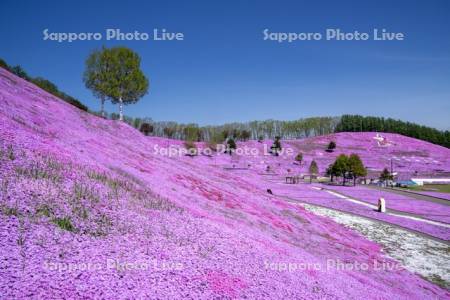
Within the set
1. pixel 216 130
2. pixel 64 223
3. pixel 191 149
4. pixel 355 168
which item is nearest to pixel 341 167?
pixel 355 168

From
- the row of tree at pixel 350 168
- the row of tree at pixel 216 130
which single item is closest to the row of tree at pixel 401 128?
the row of tree at pixel 216 130

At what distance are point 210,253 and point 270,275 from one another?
170cm

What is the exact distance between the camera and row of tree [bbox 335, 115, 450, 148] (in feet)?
586

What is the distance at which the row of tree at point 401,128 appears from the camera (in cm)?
17850

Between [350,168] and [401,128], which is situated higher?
[401,128]

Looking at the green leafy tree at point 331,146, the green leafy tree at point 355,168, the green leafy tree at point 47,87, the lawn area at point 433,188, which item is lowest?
the lawn area at point 433,188

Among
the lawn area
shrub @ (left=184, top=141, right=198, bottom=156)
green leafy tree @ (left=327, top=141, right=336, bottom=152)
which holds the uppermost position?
green leafy tree @ (left=327, top=141, right=336, bottom=152)

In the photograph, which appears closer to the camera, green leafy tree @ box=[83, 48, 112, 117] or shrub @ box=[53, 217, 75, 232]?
shrub @ box=[53, 217, 75, 232]

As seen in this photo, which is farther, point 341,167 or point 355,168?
point 341,167

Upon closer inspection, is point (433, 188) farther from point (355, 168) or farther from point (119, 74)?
point (119, 74)

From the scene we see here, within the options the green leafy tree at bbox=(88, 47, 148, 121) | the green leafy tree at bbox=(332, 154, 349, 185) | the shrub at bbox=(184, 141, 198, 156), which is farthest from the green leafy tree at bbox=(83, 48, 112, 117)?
the green leafy tree at bbox=(332, 154, 349, 185)

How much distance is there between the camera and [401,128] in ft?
617

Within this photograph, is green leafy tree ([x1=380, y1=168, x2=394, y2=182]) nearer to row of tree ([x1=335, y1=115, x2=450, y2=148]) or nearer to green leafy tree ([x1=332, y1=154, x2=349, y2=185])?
green leafy tree ([x1=332, y1=154, x2=349, y2=185])

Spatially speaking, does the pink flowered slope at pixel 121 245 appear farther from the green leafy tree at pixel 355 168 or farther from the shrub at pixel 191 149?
the shrub at pixel 191 149
